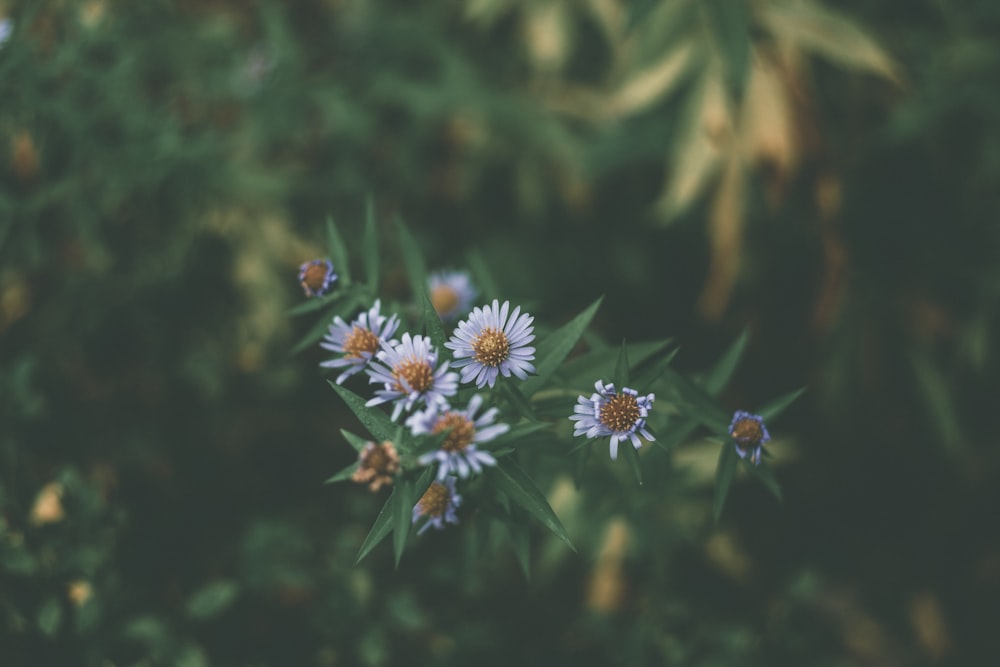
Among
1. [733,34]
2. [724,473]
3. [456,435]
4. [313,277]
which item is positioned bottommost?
[456,435]

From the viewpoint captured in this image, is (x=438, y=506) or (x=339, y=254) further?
(x=339, y=254)

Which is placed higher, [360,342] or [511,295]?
[511,295]

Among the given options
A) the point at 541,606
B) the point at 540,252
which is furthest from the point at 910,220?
the point at 541,606

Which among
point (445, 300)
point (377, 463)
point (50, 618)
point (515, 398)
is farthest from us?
point (445, 300)

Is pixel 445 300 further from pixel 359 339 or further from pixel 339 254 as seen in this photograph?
pixel 359 339

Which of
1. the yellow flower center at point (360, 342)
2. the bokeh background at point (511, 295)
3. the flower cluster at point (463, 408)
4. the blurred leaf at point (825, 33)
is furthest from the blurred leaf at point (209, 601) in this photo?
the blurred leaf at point (825, 33)

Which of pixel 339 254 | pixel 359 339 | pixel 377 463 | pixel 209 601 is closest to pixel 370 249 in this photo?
pixel 339 254

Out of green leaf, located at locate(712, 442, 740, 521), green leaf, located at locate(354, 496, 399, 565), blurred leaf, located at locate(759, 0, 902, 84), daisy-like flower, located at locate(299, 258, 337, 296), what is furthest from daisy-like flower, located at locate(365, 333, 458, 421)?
blurred leaf, located at locate(759, 0, 902, 84)

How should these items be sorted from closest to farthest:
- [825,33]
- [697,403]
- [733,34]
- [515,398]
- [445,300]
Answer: [515,398]
[697,403]
[445,300]
[733,34]
[825,33]
